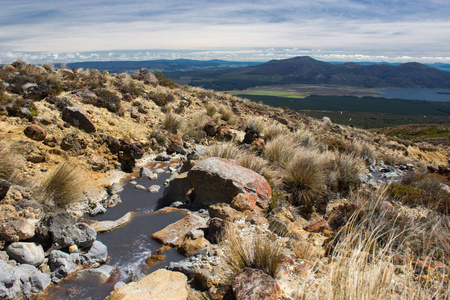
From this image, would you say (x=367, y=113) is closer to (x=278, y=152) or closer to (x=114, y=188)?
(x=278, y=152)

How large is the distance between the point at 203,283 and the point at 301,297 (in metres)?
1.29

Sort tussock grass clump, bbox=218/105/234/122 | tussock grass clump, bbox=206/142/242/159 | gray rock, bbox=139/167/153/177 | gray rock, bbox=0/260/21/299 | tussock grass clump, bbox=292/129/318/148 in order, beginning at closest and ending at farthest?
gray rock, bbox=0/260/21/299 < tussock grass clump, bbox=206/142/242/159 < gray rock, bbox=139/167/153/177 < tussock grass clump, bbox=292/129/318/148 < tussock grass clump, bbox=218/105/234/122

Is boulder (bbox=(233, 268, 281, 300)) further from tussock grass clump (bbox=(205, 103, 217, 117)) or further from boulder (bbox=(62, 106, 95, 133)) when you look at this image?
tussock grass clump (bbox=(205, 103, 217, 117))

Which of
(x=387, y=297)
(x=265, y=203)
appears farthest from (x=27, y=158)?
(x=387, y=297)

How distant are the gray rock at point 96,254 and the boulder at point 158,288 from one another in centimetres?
105

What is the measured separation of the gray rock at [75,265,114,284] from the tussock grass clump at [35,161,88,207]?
207 cm

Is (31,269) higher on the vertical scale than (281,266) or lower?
lower

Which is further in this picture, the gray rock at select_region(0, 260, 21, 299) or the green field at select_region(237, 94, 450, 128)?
the green field at select_region(237, 94, 450, 128)

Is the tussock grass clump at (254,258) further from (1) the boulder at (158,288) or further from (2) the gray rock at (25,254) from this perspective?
(2) the gray rock at (25,254)

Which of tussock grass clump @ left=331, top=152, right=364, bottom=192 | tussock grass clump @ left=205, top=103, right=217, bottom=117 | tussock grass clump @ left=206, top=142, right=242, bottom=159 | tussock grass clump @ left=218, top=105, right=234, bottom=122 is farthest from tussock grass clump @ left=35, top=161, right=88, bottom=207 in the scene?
tussock grass clump @ left=218, top=105, right=234, bottom=122

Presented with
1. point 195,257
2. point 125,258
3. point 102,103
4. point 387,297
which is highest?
point 102,103

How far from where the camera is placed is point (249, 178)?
226 inches

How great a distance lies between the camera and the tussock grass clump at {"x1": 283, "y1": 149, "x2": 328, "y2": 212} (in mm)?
6258

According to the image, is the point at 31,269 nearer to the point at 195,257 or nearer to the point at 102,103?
the point at 195,257
